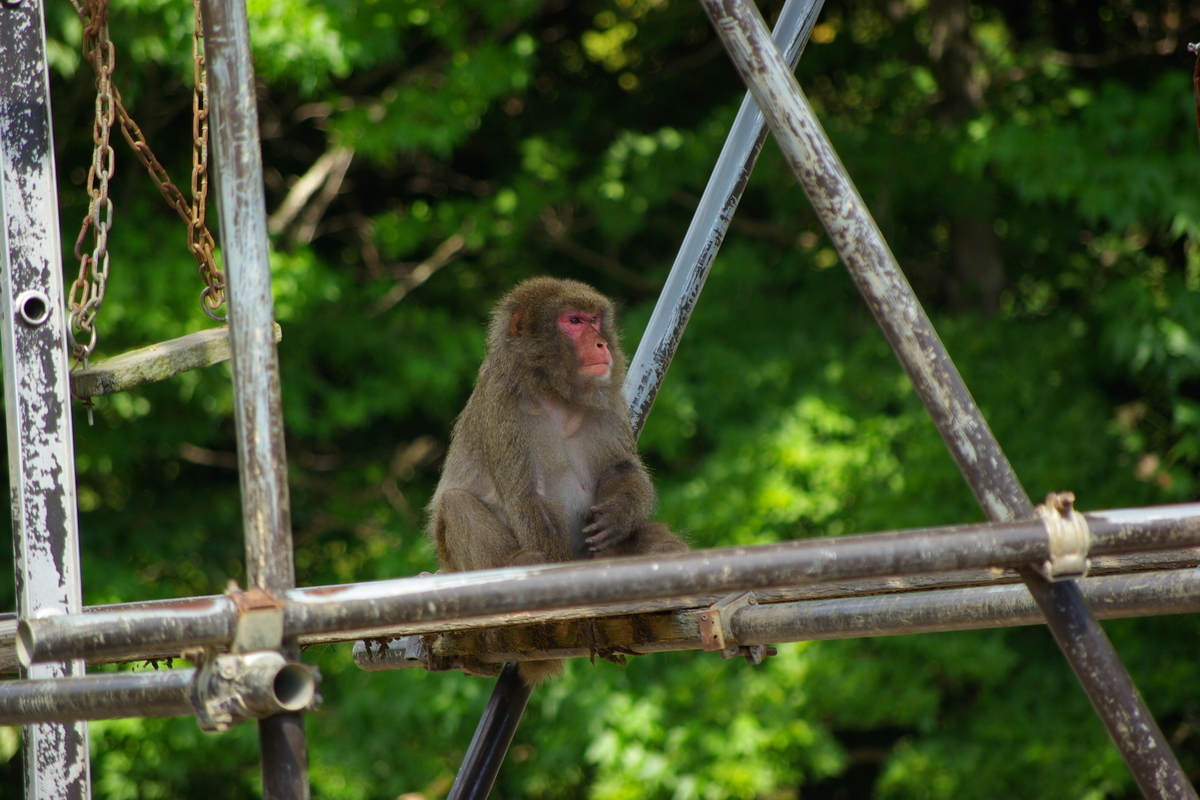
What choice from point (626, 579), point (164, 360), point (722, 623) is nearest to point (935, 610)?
point (722, 623)

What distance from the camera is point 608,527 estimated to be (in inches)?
123

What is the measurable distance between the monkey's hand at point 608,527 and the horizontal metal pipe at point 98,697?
1.38 metres

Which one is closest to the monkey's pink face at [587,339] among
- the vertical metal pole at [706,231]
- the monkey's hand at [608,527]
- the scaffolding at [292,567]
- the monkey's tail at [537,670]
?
the vertical metal pole at [706,231]

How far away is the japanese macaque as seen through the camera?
3.16 metres

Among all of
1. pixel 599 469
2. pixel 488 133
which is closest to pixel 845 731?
pixel 488 133

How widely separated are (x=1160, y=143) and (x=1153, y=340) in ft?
3.31

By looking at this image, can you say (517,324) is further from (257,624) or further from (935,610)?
(257,624)

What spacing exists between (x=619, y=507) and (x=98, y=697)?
1.53 m

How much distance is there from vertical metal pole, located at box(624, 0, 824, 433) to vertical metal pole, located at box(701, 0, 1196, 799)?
32.8 inches

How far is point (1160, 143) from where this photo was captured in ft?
21.5

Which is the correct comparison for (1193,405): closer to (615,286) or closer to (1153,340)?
(1153,340)

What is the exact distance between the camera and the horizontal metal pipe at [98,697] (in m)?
1.80

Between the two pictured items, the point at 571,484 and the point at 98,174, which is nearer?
the point at 98,174

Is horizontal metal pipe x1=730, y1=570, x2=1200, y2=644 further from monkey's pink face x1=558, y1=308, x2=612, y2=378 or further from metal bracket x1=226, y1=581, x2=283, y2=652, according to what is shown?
monkey's pink face x1=558, y1=308, x2=612, y2=378
